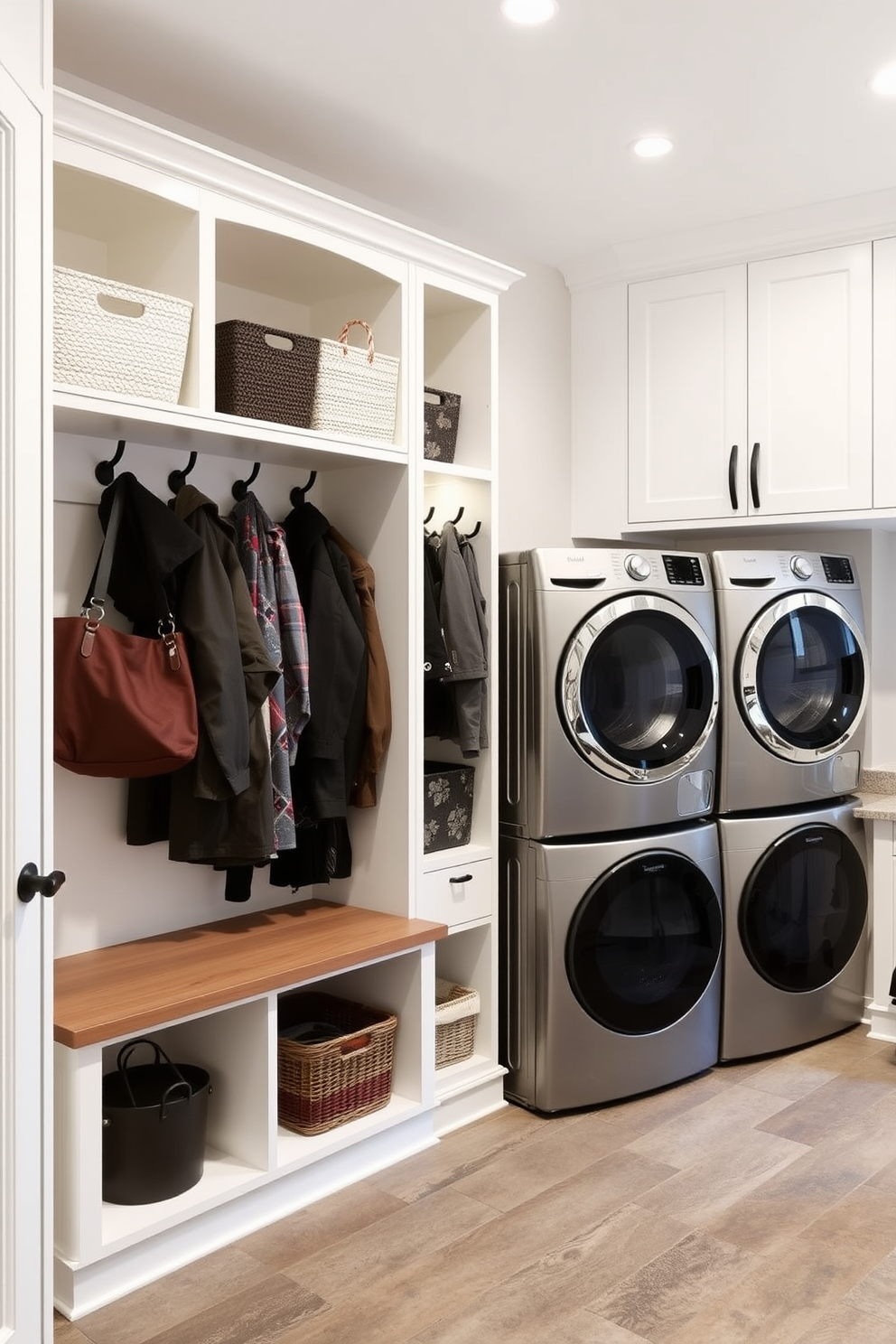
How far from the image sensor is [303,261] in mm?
2754

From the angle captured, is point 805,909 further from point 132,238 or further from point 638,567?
point 132,238

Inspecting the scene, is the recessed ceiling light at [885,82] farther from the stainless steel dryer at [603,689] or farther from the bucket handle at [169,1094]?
the bucket handle at [169,1094]

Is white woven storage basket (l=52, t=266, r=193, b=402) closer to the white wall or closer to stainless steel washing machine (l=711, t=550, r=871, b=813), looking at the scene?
the white wall

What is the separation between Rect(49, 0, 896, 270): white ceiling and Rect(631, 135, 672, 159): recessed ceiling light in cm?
3

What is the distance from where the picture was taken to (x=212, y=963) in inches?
99.7

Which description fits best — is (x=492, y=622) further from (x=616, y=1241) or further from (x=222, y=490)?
(x=616, y=1241)

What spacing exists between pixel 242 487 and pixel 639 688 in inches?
46.1

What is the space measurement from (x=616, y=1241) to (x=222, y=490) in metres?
1.92

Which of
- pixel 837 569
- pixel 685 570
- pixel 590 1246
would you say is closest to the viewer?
pixel 590 1246

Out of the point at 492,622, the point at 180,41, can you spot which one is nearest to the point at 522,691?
the point at 492,622

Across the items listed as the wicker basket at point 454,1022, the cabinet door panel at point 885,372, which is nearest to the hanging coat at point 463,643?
the wicker basket at point 454,1022

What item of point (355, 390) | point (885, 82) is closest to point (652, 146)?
point (885, 82)

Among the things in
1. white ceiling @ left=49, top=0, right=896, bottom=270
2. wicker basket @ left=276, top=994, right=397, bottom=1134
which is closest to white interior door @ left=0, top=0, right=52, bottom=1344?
white ceiling @ left=49, top=0, right=896, bottom=270

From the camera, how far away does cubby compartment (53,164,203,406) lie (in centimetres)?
234
